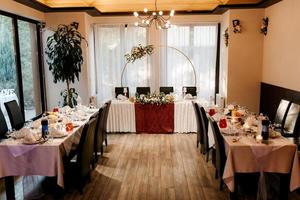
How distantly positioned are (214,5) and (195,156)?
14.1 ft

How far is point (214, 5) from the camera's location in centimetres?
771

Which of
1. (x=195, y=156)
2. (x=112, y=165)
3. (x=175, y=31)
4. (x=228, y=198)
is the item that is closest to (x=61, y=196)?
(x=112, y=165)

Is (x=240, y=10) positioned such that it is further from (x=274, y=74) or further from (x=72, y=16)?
(x=72, y=16)

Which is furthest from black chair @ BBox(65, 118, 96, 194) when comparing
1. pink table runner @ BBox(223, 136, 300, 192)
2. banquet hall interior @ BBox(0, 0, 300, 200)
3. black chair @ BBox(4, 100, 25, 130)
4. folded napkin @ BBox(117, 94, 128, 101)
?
folded napkin @ BBox(117, 94, 128, 101)

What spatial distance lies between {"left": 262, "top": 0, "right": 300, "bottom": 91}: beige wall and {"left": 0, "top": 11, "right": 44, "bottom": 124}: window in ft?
18.2

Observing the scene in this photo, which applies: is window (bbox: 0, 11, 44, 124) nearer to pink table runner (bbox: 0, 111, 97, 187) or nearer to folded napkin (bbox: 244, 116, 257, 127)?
pink table runner (bbox: 0, 111, 97, 187)

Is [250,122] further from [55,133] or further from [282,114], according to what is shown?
[55,133]

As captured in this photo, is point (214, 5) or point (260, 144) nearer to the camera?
point (260, 144)

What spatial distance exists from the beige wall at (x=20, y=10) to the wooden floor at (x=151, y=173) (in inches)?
131

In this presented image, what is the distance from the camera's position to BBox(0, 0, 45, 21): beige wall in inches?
220

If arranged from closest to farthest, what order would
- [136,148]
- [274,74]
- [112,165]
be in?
1. [112,165]
2. [136,148]
3. [274,74]

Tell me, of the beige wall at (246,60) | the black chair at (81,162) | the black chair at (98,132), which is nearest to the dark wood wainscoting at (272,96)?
the beige wall at (246,60)

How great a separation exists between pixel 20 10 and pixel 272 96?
5732mm

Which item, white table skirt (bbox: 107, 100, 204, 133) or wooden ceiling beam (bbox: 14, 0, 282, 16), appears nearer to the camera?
wooden ceiling beam (bbox: 14, 0, 282, 16)
